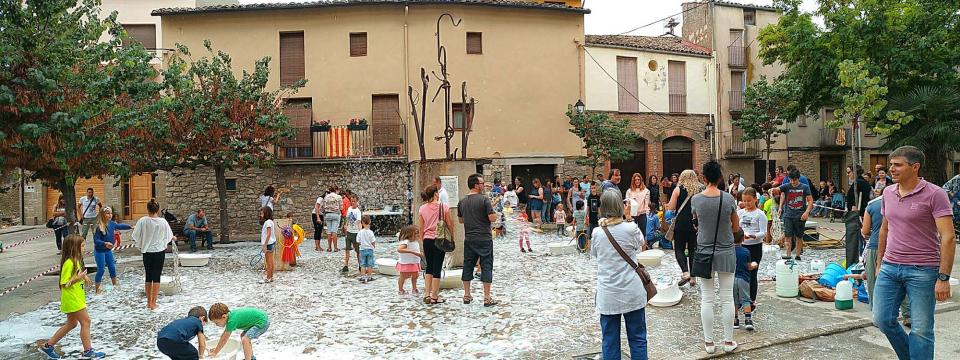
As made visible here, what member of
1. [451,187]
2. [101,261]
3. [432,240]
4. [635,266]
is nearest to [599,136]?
[451,187]

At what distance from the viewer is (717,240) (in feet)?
18.9

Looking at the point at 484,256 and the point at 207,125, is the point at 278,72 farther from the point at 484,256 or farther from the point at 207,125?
the point at 484,256

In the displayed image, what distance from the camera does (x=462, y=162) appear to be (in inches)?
432

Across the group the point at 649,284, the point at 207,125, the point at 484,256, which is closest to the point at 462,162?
the point at 484,256

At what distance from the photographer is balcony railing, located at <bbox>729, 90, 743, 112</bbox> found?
28.6 m

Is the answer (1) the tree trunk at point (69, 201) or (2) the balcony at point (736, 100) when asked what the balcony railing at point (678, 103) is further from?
(1) the tree trunk at point (69, 201)

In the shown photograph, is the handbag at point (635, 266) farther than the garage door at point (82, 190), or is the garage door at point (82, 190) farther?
the garage door at point (82, 190)

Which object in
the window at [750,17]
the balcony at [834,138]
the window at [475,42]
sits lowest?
the balcony at [834,138]

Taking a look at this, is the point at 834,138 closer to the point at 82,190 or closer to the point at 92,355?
the point at 92,355

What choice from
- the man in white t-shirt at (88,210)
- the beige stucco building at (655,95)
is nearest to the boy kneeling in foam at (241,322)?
the man in white t-shirt at (88,210)

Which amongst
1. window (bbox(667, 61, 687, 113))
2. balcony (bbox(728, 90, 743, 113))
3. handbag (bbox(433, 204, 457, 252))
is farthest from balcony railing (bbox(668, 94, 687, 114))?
handbag (bbox(433, 204, 457, 252))

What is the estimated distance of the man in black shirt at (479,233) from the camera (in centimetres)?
811

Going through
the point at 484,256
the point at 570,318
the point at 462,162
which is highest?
the point at 462,162

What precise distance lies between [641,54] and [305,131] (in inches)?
541
